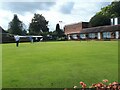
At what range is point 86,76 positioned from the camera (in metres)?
10.4

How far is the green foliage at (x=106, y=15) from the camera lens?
309 ft

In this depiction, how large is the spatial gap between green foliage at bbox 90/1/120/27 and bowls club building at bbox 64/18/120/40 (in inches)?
124

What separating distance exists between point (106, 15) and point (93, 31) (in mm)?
13531

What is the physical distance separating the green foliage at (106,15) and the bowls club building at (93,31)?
3152mm

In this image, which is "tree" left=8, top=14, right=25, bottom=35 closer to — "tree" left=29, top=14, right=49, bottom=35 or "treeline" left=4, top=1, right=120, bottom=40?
"treeline" left=4, top=1, right=120, bottom=40

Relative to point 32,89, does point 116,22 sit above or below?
above

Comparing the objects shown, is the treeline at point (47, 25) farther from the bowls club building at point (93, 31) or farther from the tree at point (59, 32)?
the bowls club building at point (93, 31)

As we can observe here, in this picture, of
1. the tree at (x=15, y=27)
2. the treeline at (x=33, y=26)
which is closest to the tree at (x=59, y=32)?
the treeline at (x=33, y=26)

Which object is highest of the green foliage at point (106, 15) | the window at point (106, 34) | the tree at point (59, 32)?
the green foliage at point (106, 15)

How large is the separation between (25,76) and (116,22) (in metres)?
80.5

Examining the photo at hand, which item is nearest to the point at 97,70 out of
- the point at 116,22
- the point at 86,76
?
the point at 86,76

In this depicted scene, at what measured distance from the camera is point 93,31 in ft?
291

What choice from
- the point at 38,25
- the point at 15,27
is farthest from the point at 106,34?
the point at 38,25

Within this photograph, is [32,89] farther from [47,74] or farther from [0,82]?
[47,74]
